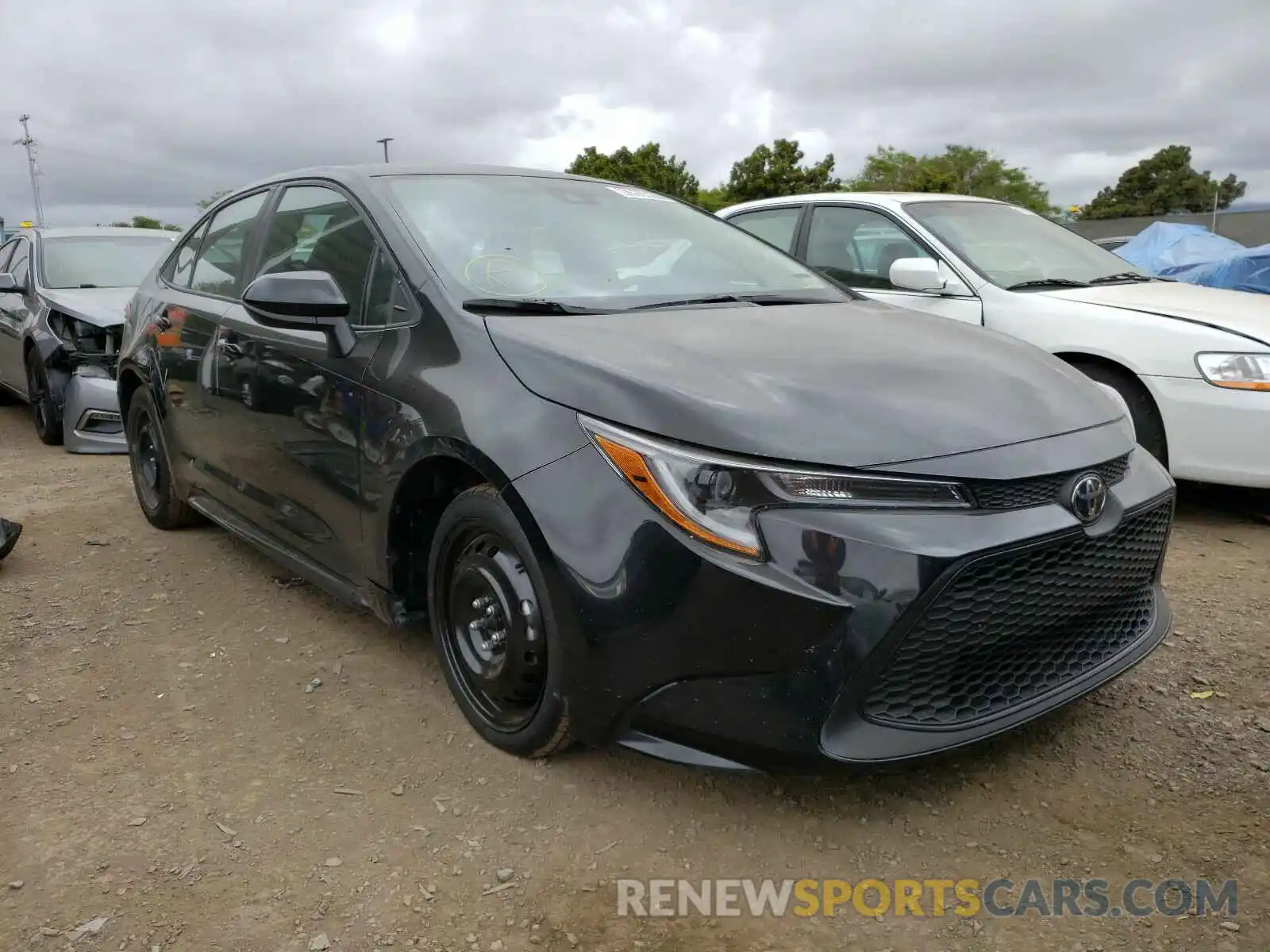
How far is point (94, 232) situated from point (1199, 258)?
10.7 meters

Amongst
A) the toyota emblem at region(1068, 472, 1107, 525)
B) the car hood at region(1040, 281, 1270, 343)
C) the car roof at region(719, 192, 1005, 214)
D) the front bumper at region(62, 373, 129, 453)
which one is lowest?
the front bumper at region(62, 373, 129, 453)

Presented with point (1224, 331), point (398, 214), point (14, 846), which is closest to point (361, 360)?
point (398, 214)

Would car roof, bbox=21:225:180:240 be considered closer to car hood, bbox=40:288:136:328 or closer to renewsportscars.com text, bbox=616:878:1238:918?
car hood, bbox=40:288:136:328

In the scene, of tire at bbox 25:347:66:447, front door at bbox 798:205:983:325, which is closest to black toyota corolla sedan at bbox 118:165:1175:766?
front door at bbox 798:205:983:325

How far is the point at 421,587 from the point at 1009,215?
4379 mm

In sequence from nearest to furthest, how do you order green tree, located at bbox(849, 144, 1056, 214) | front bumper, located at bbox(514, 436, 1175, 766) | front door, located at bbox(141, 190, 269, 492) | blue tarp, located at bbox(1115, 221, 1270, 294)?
front bumper, located at bbox(514, 436, 1175, 766)
front door, located at bbox(141, 190, 269, 492)
blue tarp, located at bbox(1115, 221, 1270, 294)
green tree, located at bbox(849, 144, 1056, 214)

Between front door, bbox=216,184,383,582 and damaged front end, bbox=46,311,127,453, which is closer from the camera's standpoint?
front door, bbox=216,184,383,582

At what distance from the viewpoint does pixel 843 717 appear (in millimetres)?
1909

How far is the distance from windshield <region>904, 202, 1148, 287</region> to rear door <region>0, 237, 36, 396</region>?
6009 millimetres

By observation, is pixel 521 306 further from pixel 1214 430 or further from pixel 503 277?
pixel 1214 430

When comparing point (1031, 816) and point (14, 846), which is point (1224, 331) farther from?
point (14, 846)

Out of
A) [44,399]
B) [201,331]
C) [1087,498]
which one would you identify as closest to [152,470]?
[201,331]

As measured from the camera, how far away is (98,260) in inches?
287

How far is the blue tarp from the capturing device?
8734mm
